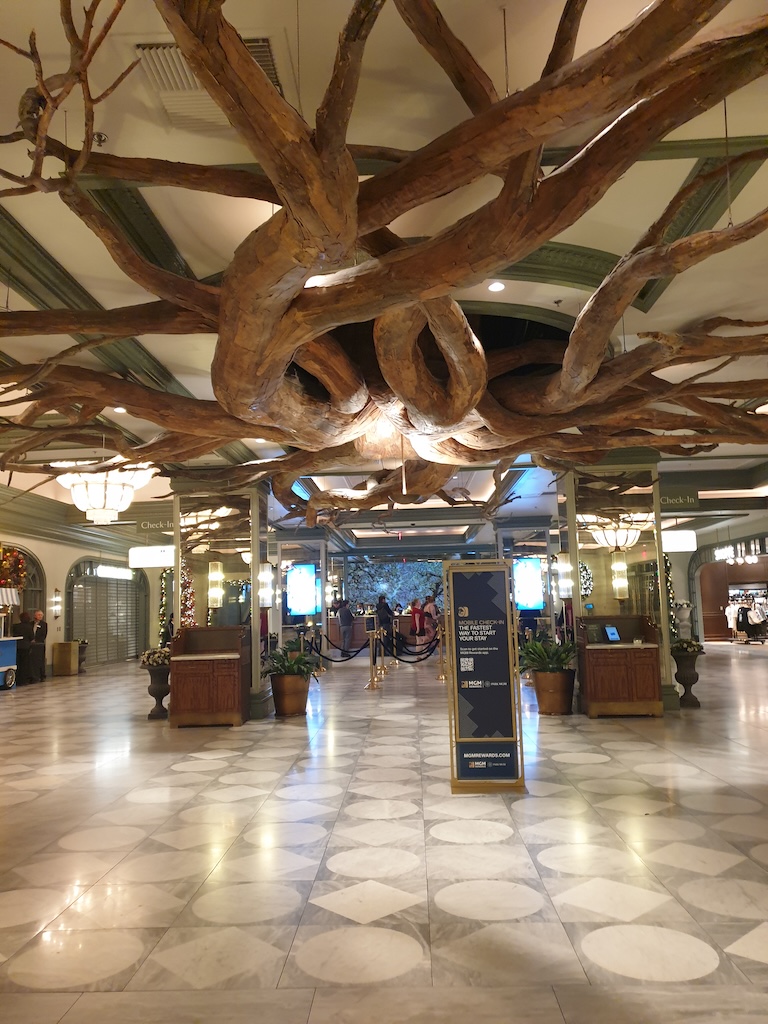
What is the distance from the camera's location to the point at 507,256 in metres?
2.47

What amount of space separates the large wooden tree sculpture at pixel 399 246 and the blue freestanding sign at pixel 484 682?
1.07 meters

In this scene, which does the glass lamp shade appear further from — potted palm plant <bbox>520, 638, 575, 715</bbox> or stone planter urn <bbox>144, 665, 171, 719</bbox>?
potted palm plant <bbox>520, 638, 575, 715</bbox>

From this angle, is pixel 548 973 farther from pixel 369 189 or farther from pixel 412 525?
pixel 412 525

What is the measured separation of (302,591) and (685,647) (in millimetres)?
10889

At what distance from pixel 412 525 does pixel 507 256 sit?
13840 mm

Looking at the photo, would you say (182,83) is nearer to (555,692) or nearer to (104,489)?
(104,489)

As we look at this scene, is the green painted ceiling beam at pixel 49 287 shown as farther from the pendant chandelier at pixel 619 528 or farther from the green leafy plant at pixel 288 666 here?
the pendant chandelier at pixel 619 528

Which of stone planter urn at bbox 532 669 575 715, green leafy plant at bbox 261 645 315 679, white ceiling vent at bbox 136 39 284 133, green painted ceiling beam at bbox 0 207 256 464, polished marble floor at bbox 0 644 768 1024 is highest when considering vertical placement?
white ceiling vent at bbox 136 39 284 133

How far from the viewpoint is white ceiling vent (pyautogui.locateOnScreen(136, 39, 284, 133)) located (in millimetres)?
2908

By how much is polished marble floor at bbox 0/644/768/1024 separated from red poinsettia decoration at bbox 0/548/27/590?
7.77 metres

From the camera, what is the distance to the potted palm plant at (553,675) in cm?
867

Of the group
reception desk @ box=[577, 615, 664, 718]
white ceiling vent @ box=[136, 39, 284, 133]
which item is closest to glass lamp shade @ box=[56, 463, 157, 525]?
white ceiling vent @ box=[136, 39, 284, 133]

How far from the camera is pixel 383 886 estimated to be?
Result: 3.57 meters

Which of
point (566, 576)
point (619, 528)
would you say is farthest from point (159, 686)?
point (619, 528)
